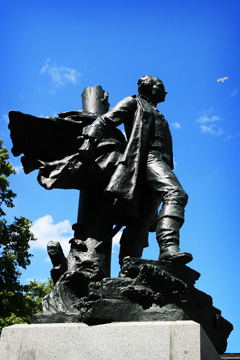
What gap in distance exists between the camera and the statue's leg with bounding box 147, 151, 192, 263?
15.1 feet

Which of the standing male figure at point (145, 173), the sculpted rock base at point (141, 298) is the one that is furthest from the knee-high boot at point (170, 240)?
the sculpted rock base at point (141, 298)

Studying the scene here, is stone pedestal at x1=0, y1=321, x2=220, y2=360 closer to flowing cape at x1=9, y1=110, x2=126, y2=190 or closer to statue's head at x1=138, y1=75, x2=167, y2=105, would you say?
flowing cape at x1=9, y1=110, x2=126, y2=190

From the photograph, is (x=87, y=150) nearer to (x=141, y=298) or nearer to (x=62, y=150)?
(x=62, y=150)

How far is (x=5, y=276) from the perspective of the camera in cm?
1515

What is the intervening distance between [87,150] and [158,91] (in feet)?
5.37

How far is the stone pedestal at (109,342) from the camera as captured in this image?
3.56 m

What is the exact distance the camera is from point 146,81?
20.2 feet

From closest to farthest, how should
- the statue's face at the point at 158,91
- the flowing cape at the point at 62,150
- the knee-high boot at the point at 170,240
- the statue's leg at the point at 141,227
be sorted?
the knee-high boot at the point at 170,240 → the flowing cape at the point at 62,150 → the statue's leg at the point at 141,227 → the statue's face at the point at 158,91

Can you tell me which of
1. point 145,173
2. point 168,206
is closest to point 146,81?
point 145,173

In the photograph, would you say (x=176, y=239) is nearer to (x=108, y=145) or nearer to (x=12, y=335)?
(x=108, y=145)

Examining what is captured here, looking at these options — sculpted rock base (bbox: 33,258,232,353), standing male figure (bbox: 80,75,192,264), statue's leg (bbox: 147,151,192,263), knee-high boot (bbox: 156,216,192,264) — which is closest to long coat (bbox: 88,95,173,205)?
standing male figure (bbox: 80,75,192,264)

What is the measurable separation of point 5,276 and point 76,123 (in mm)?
10741

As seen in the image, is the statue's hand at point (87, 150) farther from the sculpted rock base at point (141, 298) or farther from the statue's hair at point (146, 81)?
the statue's hair at point (146, 81)

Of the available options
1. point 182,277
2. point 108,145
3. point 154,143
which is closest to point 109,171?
point 108,145
